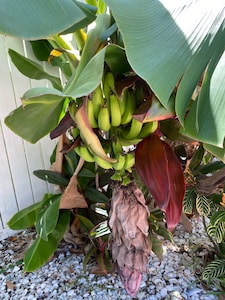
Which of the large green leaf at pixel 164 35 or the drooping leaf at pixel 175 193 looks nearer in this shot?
the large green leaf at pixel 164 35

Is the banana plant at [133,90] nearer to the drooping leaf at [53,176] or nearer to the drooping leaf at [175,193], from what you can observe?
the drooping leaf at [175,193]

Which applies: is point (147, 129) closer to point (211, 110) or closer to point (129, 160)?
point (129, 160)

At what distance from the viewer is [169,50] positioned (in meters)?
0.37

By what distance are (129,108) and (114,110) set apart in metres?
0.04

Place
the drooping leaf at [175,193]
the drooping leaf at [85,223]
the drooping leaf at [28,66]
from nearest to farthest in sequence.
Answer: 1. the drooping leaf at [175,193]
2. the drooping leaf at [28,66]
3. the drooping leaf at [85,223]

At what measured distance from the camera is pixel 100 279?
106 cm

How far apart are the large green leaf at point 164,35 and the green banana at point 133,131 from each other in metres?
0.19

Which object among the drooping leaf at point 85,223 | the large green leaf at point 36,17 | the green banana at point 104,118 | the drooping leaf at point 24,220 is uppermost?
the large green leaf at point 36,17

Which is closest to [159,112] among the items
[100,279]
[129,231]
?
[129,231]

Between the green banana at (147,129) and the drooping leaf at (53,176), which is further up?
the green banana at (147,129)

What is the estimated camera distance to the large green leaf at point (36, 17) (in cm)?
36

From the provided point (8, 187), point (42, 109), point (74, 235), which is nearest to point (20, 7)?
point (42, 109)

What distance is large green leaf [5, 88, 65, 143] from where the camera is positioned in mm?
427

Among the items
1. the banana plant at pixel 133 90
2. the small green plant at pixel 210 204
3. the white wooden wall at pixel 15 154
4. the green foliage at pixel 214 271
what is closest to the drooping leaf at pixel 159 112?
the banana plant at pixel 133 90
